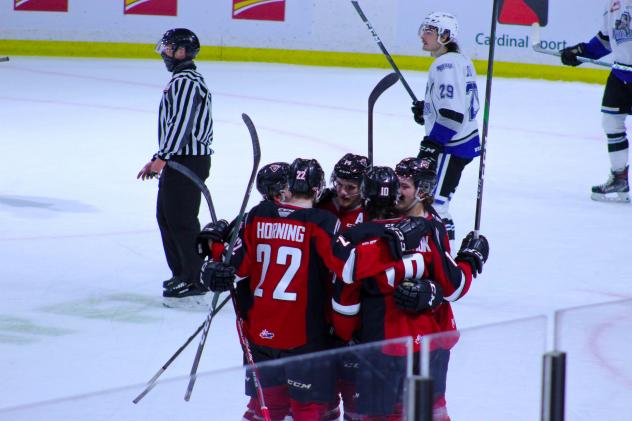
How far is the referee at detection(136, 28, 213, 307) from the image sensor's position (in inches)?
184

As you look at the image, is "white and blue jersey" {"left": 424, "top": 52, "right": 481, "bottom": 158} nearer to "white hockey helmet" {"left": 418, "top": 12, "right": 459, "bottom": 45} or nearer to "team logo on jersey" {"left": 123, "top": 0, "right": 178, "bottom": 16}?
"white hockey helmet" {"left": 418, "top": 12, "right": 459, "bottom": 45}

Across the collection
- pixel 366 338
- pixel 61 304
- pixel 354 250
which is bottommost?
pixel 61 304

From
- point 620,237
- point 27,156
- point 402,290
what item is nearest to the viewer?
point 402,290

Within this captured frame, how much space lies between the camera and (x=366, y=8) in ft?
40.7

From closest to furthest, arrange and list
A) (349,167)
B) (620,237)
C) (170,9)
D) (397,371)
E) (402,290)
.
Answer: (397,371), (402,290), (349,167), (620,237), (170,9)

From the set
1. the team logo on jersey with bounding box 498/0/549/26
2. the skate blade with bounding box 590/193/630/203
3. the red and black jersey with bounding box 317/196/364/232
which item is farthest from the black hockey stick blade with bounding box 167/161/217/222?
the team logo on jersey with bounding box 498/0/549/26

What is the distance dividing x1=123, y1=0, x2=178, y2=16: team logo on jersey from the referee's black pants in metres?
7.79

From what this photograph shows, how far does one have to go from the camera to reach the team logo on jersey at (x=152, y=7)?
1230 cm

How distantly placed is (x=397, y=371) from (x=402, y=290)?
3.00ft

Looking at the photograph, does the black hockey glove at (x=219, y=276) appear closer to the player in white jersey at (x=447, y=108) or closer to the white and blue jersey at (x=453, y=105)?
the player in white jersey at (x=447, y=108)

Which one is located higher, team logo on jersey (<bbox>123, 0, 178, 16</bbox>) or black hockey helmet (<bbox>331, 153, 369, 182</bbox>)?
team logo on jersey (<bbox>123, 0, 178, 16</bbox>)

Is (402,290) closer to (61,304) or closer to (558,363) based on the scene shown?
(558,363)

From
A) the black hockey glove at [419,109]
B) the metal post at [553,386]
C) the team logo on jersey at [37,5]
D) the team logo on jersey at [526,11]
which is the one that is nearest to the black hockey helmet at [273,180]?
the metal post at [553,386]

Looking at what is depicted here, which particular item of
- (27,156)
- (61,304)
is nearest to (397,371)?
(61,304)
